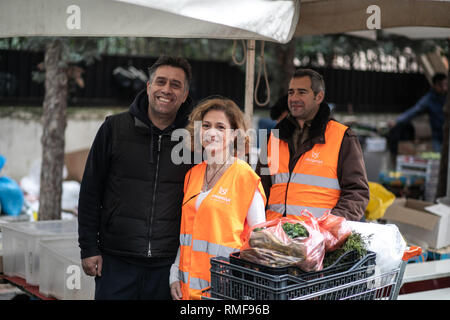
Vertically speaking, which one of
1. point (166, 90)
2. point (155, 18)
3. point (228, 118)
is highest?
point (155, 18)

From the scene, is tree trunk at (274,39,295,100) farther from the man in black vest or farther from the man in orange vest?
the man in black vest

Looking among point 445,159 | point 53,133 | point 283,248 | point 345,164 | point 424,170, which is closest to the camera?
point 283,248

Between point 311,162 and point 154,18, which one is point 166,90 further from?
point 311,162

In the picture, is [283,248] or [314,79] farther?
[314,79]

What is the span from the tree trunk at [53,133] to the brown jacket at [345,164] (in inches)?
140

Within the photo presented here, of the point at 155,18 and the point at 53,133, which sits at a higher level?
the point at 155,18

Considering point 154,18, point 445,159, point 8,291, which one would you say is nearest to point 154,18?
point 154,18

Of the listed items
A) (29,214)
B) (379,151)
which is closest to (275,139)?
(29,214)

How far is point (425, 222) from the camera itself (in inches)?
207

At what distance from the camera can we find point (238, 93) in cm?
1230

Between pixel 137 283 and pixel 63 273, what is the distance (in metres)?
1.22

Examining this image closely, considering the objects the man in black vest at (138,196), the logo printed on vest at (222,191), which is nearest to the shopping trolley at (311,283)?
the logo printed on vest at (222,191)
